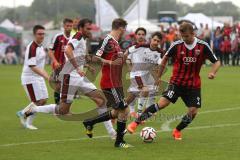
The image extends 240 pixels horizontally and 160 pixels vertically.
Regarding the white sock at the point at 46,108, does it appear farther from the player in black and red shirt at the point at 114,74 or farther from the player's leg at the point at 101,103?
the player in black and red shirt at the point at 114,74

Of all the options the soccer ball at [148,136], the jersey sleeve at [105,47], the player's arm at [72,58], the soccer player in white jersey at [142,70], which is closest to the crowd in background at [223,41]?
the soccer player in white jersey at [142,70]

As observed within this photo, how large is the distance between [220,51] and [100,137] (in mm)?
26370

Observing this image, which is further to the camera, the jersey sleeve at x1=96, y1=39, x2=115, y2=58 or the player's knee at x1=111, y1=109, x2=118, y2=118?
the player's knee at x1=111, y1=109, x2=118, y2=118

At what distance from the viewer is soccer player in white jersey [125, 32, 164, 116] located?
15852 millimetres

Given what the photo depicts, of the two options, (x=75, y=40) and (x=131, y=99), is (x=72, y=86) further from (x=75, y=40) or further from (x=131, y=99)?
(x=131, y=99)

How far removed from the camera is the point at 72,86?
1361 cm

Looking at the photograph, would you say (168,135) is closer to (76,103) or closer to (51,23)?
(76,103)

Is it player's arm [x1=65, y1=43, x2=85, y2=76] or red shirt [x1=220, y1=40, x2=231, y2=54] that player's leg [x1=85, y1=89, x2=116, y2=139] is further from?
red shirt [x1=220, y1=40, x2=231, y2=54]

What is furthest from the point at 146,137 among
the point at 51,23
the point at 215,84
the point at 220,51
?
the point at 51,23

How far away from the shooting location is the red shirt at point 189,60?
39.2ft

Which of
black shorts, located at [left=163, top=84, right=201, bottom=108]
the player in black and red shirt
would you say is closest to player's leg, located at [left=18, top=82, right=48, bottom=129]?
the player in black and red shirt

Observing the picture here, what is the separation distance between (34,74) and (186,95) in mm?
3921

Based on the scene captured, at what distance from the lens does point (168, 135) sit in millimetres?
12844

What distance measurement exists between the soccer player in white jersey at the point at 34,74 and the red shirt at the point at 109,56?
2941 mm
